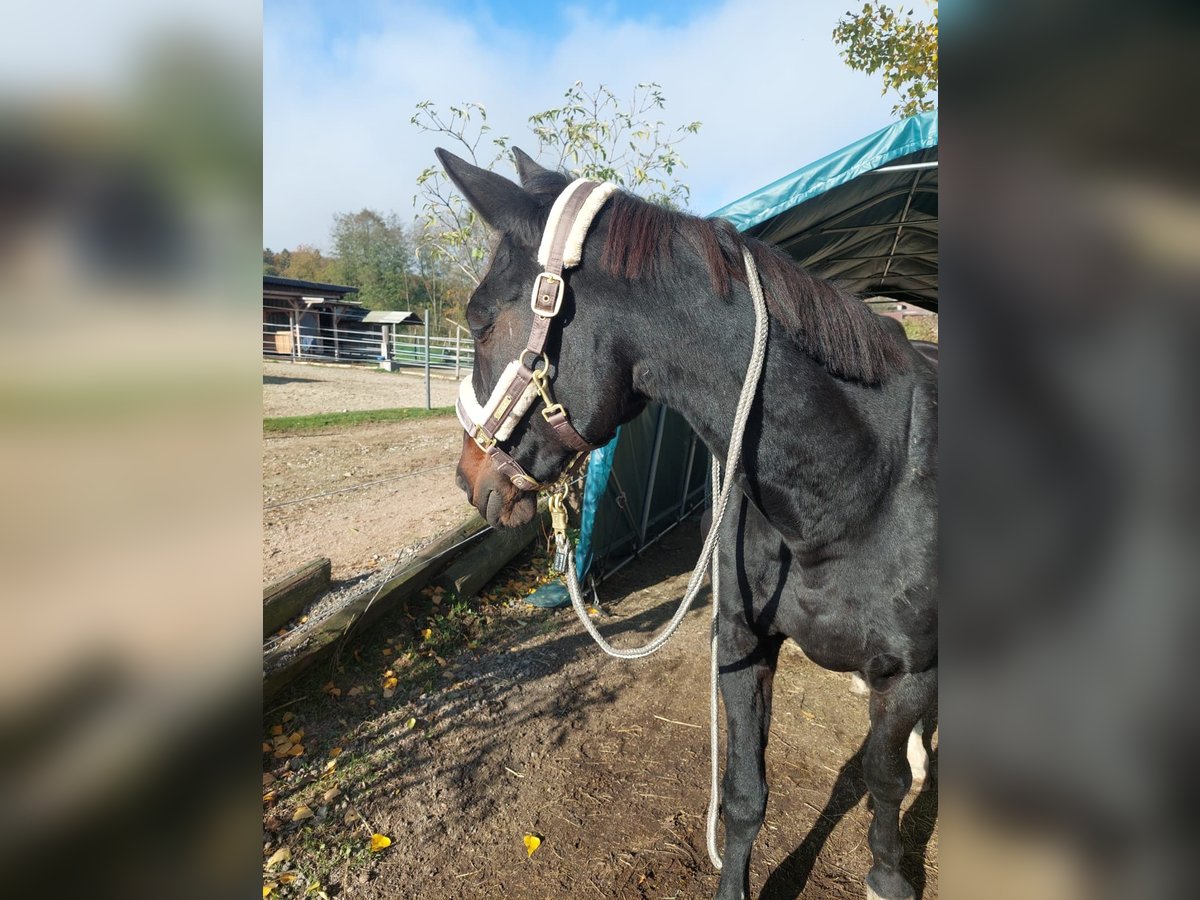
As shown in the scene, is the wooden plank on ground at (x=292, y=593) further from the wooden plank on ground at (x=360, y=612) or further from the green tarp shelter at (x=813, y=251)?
the green tarp shelter at (x=813, y=251)

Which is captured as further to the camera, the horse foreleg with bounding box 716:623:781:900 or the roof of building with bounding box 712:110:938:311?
the roof of building with bounding box 712:110:938:311

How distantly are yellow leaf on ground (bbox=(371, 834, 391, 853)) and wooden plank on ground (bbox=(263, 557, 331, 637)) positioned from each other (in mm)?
1496

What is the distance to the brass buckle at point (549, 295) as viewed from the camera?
63.8 inches

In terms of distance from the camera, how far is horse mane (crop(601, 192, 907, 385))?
5.36 ft

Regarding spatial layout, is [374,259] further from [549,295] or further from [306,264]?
[549,295]

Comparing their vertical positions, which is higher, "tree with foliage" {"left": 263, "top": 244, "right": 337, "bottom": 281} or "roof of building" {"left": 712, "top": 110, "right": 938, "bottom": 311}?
"tree with foliage" {"left": 263, "top": 244, "right": 337, "bottom": 281}

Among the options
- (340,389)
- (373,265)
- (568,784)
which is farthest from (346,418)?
(373,265)

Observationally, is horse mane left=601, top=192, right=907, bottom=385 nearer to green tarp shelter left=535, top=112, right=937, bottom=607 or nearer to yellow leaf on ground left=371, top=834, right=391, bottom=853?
green tarp shelter left=535, top=112, right=937, bottom=607

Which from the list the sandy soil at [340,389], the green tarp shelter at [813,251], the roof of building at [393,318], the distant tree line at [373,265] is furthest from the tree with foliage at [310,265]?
the green tarp shelter at [813,251]

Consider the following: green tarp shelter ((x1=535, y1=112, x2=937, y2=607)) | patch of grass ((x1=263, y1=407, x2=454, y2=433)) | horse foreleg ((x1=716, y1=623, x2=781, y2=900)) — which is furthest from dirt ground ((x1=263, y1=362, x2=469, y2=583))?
horse foreleg ((x1=716, y1=623, x2=781, y2=900))

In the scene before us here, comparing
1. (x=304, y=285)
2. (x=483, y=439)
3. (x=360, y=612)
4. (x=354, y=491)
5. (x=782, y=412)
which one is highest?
(x=304, y=285)

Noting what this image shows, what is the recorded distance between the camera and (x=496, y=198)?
1727mm

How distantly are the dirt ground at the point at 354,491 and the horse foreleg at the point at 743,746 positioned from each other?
3.57 m

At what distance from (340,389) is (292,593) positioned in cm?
1488
